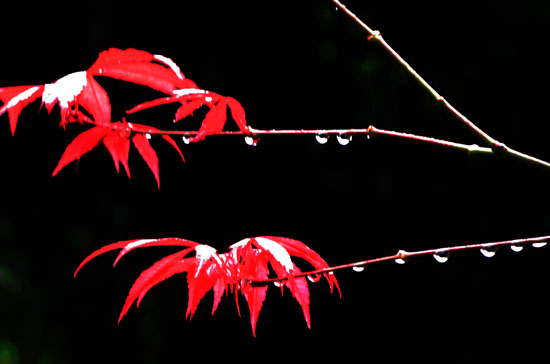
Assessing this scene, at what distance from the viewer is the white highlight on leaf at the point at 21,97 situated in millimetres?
644

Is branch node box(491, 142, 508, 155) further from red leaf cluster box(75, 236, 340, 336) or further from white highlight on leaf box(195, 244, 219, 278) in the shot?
white highlight on leaf box(195, 244, 219, 278)

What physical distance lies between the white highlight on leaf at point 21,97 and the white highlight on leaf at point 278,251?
0.31 m

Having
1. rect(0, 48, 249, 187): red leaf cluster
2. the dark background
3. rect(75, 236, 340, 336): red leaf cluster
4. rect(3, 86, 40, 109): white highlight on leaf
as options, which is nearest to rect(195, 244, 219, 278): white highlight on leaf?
rect(75, 236, 340, 336): red leaf cluster

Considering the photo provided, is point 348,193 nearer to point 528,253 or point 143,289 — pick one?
point 528,253

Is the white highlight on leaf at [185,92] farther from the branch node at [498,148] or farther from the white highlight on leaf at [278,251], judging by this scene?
the branch node at [498,148]

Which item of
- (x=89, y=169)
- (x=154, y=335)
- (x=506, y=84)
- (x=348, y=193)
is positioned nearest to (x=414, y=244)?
(x=348, y=193)

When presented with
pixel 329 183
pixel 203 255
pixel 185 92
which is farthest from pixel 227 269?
pixel 329 183

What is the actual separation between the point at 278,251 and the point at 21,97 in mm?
325

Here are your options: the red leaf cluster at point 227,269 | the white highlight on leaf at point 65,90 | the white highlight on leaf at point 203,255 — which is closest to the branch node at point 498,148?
the red leaf cluster at point 227,269

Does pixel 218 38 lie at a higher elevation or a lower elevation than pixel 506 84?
higher

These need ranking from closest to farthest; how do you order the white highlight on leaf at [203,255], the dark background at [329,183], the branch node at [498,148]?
the branch node at [498,148] < the white highlight on leaf at [203,255] < the dark background at [329,183]

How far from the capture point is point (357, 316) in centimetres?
207

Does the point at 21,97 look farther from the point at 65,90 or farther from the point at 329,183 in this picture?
the point at 329,183

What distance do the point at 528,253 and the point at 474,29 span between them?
0.76 m
